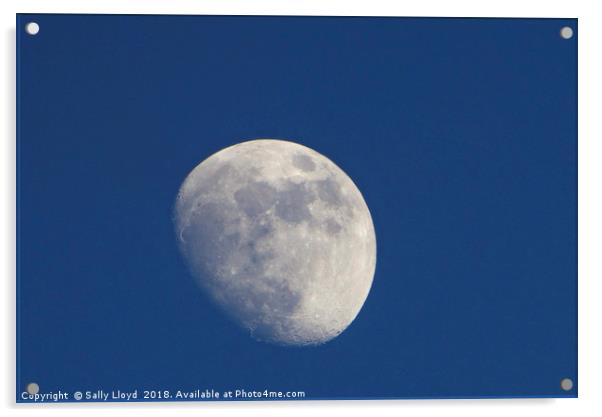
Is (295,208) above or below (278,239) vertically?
above

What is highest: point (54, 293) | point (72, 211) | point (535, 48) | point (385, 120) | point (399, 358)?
point (535, 48)

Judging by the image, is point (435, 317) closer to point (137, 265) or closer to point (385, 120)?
point (385, 120)

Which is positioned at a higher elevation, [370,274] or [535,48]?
[535,48]

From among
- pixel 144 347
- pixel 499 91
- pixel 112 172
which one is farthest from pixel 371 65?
pixel 144 347

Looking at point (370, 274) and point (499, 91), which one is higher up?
point (499, 91)

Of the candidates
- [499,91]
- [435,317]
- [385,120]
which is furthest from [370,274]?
[499,91]

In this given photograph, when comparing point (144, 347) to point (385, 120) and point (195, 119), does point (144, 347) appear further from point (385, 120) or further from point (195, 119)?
point (385, 120)
